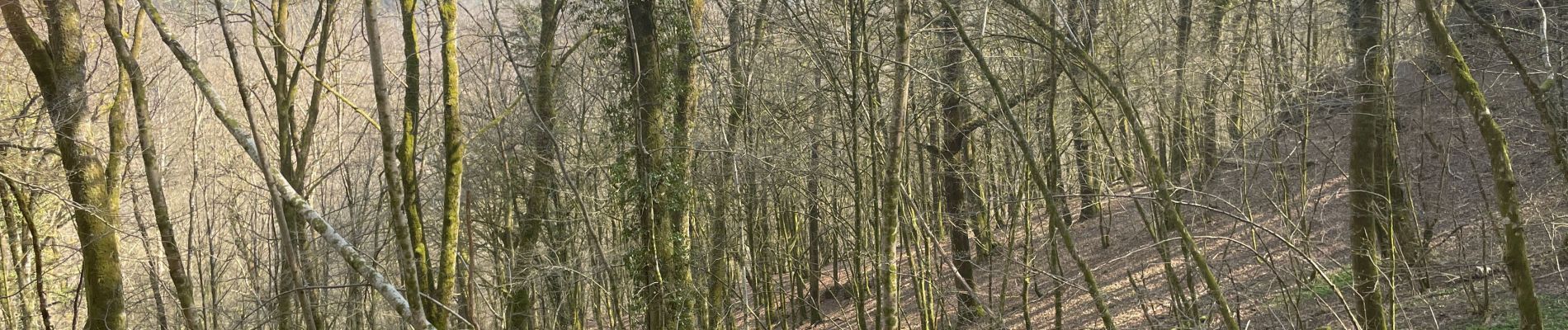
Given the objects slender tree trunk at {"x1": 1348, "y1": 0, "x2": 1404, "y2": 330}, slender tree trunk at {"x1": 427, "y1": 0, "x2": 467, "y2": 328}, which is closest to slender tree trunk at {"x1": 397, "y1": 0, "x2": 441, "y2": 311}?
slender tree trunk at {"x1": 427, "y1": 0, "x2": 467, "y2": 328}

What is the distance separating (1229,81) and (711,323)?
6665 millimetres

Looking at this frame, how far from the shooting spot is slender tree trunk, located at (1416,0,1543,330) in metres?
5.21

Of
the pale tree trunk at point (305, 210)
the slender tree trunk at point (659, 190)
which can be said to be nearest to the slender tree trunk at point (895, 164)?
the slender tree trunk at point (659, 190)

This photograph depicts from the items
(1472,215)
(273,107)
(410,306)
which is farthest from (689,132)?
(273,107)

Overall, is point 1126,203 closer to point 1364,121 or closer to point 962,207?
point 962,207

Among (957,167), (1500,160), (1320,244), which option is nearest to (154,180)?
(1500,160)

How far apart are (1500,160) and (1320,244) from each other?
281 inches

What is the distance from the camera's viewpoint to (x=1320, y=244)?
1182 cm

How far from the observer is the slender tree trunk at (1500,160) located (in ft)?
17.1

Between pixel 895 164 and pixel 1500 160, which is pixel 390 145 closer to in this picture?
pixel 895 164

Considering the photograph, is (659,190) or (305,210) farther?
(659,190)

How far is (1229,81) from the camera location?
11.4 meters

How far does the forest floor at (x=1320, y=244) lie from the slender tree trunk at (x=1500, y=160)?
117 centimetres

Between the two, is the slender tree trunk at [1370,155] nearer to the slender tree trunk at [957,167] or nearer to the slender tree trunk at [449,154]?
the slender tree trunk at [957,167]
